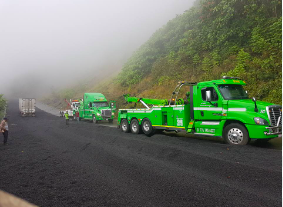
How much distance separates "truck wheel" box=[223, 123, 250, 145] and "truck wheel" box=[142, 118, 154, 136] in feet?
14.5

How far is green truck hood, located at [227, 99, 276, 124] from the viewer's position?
887cm

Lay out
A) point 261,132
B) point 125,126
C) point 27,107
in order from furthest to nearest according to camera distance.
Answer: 1. point 27,107
2. point 125,126
3. point 261,132

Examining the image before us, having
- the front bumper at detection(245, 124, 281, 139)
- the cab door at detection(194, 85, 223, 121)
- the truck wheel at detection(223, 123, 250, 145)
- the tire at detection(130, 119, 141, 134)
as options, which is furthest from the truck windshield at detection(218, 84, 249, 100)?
the tire at detection(130, 119, 141, 134)

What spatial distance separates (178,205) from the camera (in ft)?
14.0

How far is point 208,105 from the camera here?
10.4m

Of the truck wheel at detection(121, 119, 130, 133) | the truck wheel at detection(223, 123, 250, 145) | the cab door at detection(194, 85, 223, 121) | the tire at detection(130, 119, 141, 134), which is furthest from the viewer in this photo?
the truck wheel at detection(121, 119, 130, 133)

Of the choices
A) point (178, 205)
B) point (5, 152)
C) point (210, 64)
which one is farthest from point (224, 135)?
point (210, 64)

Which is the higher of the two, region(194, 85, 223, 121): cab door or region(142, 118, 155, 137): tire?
region(194, 85, 223, 121): cab door

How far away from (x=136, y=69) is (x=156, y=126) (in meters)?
21.6

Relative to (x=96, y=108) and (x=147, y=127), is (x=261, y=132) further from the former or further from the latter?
(x=96, y=108)

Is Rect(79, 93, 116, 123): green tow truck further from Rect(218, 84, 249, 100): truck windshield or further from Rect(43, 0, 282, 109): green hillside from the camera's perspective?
Rect(218, 84, 249, 100): truck windshield

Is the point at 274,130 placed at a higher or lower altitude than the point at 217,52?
lower

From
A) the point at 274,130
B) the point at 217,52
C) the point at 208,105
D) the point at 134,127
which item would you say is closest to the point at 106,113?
the point at 134,127

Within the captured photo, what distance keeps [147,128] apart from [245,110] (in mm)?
5629
